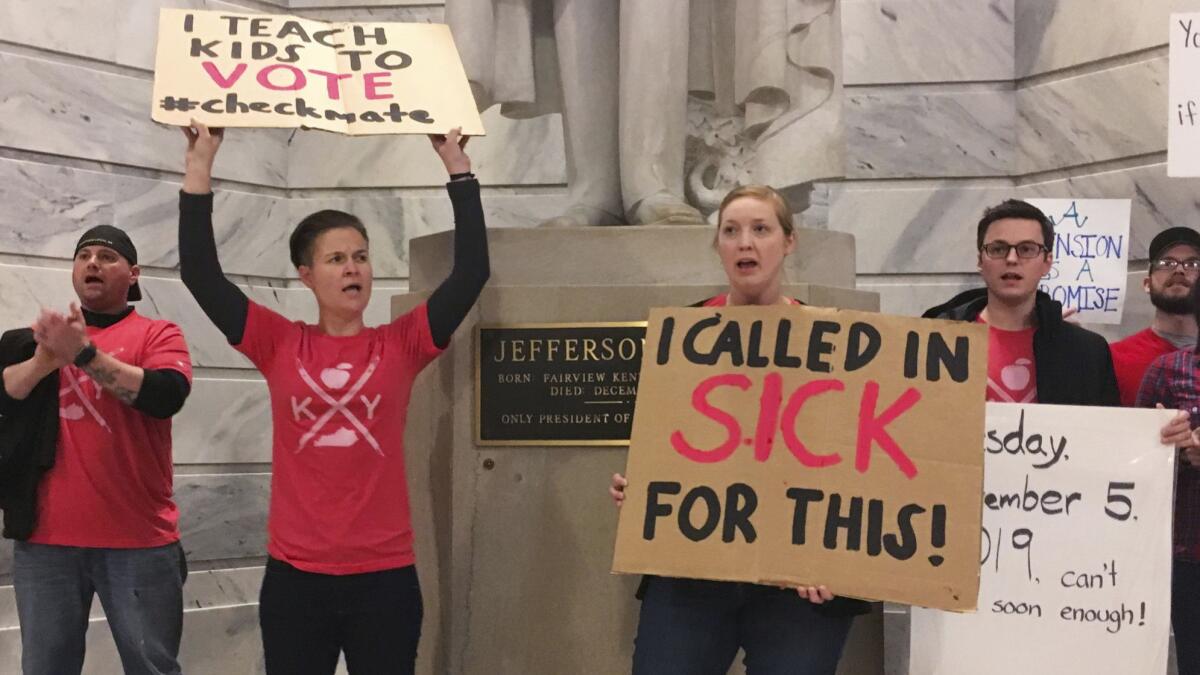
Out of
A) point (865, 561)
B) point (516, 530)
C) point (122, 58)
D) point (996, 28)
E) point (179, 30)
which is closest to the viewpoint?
point (865, 561)

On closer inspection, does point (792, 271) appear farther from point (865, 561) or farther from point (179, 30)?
point (179, 30)

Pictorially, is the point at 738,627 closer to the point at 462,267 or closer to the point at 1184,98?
the point at 462,267

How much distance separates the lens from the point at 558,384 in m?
3.61

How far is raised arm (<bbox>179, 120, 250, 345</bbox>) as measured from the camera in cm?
320

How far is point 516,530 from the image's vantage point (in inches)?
142

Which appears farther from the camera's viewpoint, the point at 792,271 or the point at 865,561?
the point at 792,271

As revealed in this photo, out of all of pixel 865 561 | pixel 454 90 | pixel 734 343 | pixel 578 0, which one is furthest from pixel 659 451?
pixel 578 0

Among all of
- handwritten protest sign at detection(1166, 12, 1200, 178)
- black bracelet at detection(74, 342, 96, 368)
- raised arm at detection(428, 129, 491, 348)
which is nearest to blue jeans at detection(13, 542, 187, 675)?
black bracelet at detection(74, 342, 96, 368)

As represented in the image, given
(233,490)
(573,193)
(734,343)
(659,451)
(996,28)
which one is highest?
(996,28)

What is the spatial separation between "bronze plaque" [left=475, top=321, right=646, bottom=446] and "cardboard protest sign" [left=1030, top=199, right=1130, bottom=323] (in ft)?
6.93

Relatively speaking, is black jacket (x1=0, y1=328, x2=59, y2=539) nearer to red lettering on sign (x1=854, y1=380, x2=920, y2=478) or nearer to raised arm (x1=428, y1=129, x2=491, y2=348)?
raised arm (x1=428, y1=129, x2=491, y2=348)

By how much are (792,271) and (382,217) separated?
3568 millimetres

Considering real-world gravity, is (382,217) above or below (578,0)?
below

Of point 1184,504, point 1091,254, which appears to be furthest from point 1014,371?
point 1091,254
